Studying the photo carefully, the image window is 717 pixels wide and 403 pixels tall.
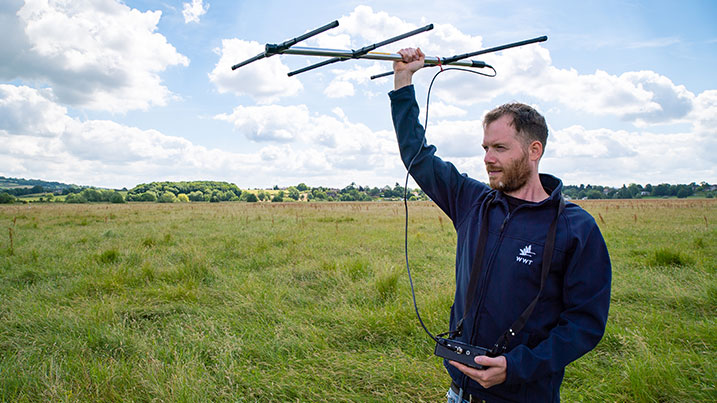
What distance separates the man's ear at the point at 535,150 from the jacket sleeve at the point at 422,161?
326mm

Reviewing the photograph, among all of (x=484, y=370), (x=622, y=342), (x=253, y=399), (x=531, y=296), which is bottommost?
(x=253, y=399)

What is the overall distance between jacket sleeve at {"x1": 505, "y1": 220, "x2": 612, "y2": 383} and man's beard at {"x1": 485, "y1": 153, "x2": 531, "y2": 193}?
15.9 inches

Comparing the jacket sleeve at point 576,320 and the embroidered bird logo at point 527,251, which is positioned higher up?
the embroidered bird logo at point 527,251

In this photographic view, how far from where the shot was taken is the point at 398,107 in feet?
7.53

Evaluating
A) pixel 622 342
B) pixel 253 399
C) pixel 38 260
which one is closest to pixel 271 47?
pixel 253 399

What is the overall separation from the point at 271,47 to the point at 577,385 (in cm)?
382

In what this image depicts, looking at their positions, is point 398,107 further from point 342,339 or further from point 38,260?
point 38,260

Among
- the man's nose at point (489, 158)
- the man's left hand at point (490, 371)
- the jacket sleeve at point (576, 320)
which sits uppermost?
the man's nose at point (489, 158)

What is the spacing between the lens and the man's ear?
77.9 inches

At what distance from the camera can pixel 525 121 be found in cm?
194

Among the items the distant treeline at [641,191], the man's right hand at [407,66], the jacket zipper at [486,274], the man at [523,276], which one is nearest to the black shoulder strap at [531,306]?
the man at [523,276]

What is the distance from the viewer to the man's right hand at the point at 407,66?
2.30 m

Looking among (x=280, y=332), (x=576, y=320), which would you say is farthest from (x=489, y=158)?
(x=280, y=332)

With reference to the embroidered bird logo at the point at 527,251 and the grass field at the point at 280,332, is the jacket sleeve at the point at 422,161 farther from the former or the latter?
the grass field at the point at 280,332
